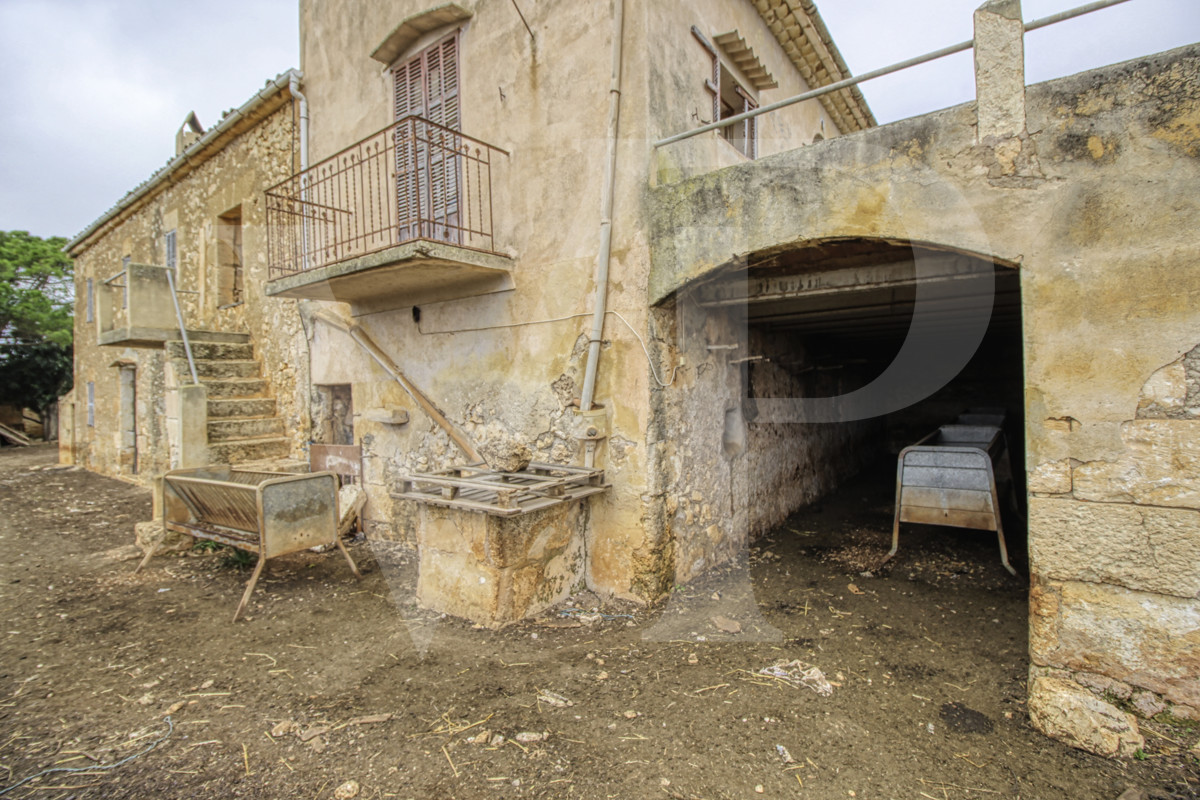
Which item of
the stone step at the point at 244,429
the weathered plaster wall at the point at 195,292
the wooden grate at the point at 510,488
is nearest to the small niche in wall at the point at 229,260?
the weathered plaster wall at the point at 195,292

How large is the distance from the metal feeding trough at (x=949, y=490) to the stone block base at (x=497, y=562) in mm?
3249

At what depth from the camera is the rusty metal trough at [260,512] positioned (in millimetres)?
4980

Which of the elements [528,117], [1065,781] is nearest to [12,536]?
[528,117]

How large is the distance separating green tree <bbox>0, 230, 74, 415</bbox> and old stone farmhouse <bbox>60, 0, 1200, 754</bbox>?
15.3 metres

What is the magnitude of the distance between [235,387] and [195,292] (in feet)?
11.0

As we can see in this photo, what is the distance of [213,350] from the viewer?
335 inches

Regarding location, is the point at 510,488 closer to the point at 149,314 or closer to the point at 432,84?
the point at 432,84

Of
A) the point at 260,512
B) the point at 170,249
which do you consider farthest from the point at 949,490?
the point at 170,249

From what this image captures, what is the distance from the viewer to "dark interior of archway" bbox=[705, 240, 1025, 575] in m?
4.32

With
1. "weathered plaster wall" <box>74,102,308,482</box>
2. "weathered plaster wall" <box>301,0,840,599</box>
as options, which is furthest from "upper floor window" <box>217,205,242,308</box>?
"weathered plaster wall" <box>301,0,840,599</box>

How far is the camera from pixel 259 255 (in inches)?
332

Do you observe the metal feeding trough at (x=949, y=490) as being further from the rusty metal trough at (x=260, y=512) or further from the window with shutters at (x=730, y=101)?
the rusty metal trough at (x=260, y=512)

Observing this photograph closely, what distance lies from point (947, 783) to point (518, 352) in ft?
13.7

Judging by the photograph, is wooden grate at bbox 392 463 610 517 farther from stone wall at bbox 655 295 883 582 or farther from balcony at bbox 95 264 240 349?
balcony at bbox 95 264 240 349
